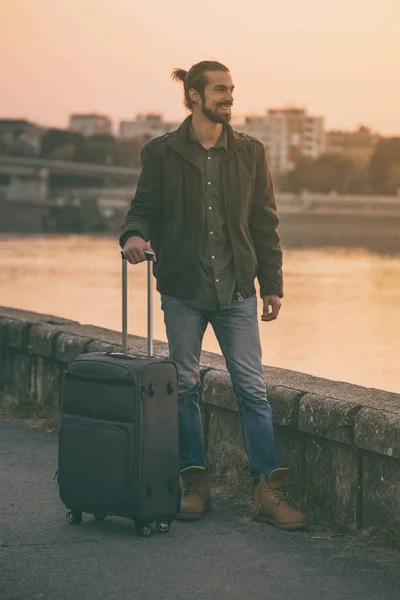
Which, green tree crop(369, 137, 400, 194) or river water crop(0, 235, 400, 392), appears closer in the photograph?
river water crop(0, 235, 400, 392)

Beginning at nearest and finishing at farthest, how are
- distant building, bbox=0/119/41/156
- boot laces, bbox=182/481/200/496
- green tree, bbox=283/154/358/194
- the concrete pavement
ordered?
1. the concrete pavement
2. boot laces, bbox=182/481/200/496
3. green tree, bbox=283/154/358/194
4. distant building, bbox=0/119/41/156

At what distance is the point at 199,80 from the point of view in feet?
14.2

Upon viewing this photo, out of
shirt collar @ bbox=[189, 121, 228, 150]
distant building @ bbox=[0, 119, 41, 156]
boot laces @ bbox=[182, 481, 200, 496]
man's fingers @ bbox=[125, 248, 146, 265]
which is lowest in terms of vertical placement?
boot laces @ bbox=[182, 481, 200, 496]

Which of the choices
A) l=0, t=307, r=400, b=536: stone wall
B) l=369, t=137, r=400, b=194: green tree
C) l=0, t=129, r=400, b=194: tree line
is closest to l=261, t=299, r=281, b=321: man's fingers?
l=0, t=307, r=400, b=536: stone wall

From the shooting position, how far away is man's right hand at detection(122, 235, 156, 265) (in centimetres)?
425

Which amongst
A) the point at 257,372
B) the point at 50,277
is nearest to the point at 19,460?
the point at 257,372

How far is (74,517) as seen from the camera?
4.26m

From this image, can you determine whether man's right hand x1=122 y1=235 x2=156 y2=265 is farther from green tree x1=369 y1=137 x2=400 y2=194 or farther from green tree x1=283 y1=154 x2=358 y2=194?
green tree x1=283 y1=154 x2=358 y2=194

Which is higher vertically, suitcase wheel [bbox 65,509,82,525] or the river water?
suitcase wheel [bbox 65,509,82,525]

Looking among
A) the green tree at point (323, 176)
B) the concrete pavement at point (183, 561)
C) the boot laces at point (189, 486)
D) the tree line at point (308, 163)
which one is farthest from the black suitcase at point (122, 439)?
the green tree at point (323, 176)

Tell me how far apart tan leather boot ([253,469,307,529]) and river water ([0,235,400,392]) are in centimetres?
973

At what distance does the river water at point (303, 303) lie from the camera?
17750 mm

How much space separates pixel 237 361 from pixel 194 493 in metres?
0.49

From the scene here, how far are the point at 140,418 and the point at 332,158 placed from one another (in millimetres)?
159814
